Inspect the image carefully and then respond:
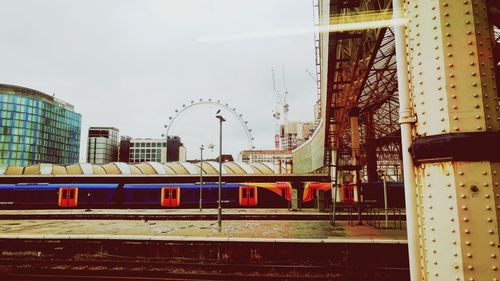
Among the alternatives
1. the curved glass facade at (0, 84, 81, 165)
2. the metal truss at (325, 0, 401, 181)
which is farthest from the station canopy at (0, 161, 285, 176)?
the curved glass facade at (0, 84, 81, 165)

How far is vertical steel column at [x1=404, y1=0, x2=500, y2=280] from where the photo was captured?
6.20ft

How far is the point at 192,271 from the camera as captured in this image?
10453mm

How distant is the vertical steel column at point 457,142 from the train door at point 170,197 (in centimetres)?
2872

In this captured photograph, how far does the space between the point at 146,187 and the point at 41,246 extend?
16895mm

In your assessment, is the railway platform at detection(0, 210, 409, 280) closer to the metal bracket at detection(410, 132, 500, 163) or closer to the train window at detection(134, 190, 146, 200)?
the metal bracket at detection(410, 132, 500, 163)

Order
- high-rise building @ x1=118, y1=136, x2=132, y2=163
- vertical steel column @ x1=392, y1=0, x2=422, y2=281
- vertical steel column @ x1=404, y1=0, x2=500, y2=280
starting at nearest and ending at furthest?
vertical steel column @ x1=404, y1=0, x2=500, y2=280, vertical steel column @ x1=392, y1=0, x2=422, y2=281, high-rise building @ x1=118, y1=136, x2=132, y2=163

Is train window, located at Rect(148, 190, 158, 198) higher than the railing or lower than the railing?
higher

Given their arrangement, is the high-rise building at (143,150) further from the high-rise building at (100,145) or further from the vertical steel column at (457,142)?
the vertical steel column at (457,142)

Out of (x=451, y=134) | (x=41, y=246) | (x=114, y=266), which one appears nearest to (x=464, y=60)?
(x=451, y=134)

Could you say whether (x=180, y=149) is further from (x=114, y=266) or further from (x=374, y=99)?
(x=114, y=266)

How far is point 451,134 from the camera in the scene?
1992 mm

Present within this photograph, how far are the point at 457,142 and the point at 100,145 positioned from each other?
14185 cm

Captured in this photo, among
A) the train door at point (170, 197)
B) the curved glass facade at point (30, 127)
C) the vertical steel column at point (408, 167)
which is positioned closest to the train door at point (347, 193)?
the train door at point (170, 197)

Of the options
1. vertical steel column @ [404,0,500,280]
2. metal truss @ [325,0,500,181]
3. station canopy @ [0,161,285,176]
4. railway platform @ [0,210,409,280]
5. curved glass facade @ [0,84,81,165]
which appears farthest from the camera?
curved glass facade @ [0,84,81,165]
